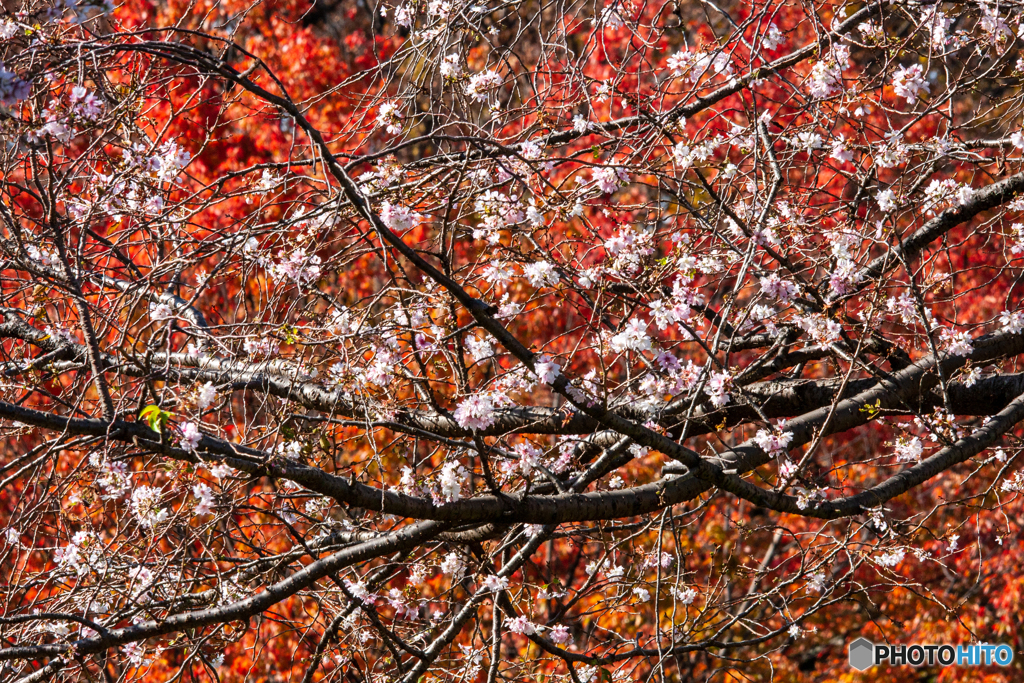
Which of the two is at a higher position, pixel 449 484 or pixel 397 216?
pixel 397 216

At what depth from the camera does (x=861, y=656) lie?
7707 millimetres

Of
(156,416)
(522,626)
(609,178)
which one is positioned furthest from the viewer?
(522,626)

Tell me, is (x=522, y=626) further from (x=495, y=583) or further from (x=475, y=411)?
(x=475, y=411)

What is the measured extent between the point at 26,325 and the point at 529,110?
282cm

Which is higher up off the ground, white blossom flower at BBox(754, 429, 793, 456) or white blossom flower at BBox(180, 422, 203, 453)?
white blossom flower at BBox(754, 429, 793, 456)

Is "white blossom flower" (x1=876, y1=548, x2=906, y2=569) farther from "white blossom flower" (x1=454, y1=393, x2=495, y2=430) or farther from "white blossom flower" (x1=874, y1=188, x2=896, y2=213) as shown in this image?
"white blossom flower" (x1=454, y1=393, x2=495, y2=430)

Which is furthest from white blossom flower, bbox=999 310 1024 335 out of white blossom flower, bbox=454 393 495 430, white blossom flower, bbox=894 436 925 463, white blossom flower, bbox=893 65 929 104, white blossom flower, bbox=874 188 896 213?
white blossom flower, bbox=454 393 495 430

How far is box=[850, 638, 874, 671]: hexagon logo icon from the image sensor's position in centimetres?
750

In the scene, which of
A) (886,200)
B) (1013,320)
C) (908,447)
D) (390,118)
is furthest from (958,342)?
(390,118)

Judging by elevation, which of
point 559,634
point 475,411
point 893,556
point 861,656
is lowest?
point 559,634

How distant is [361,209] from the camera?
218 centimetres

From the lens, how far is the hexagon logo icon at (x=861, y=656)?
7.50 m

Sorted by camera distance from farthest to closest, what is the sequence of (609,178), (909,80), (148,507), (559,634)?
(559,634)
(909,80)
(609,178)
(148,507)

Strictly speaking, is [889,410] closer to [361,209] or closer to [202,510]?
[361,209]
